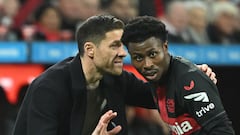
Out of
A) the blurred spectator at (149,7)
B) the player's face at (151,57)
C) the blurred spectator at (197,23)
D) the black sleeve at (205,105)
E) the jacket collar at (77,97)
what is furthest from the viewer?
the blurred spectator at (197,23)

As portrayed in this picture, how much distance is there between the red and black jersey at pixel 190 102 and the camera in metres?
2.58

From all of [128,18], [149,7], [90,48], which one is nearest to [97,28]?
[90,48]

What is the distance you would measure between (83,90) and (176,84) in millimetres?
495

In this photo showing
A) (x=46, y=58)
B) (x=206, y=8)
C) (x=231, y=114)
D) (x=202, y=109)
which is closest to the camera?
(x=202, y=109)

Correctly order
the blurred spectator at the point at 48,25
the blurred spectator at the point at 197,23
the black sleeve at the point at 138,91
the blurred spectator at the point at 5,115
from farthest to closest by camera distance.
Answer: the blurred spectator at the point at 197,23
the blurred spectator at the point at 48,25
the blurred spectator at the point at 5,115
the black sleeve at the point at 138,91

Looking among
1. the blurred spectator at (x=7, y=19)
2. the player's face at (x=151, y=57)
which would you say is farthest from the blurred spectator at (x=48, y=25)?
the player's face at (x=151, y=57)

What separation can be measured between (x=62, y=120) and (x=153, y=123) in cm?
235

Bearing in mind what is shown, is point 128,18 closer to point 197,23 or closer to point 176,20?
point 176,20

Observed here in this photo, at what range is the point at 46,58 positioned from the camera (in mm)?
5031

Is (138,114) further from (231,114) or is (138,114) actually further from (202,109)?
(202,109)

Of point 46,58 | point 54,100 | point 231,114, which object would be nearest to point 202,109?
point 54,100

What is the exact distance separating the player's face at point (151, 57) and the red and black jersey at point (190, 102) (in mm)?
66

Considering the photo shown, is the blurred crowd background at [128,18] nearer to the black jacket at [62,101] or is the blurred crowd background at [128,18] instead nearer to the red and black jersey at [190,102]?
the black jacket at [62,101]

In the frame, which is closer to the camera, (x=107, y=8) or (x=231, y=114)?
(x=107, y=8)
